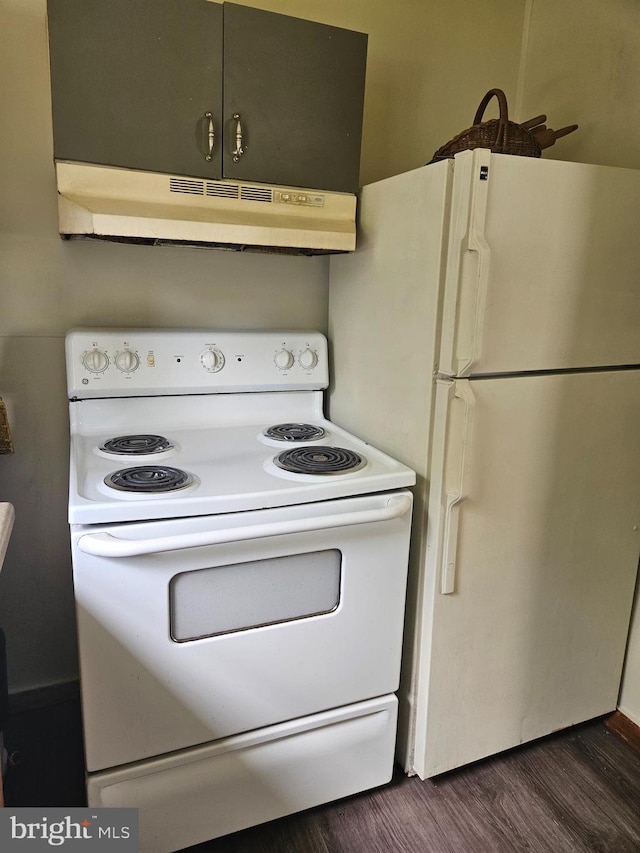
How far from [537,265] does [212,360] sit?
88 centimetres

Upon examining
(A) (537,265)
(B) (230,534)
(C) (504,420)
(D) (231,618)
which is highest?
(A) (537,265)

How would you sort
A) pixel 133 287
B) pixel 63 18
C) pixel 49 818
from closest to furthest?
pixel 49 818 → pixel 63 18 → pixel 133 287

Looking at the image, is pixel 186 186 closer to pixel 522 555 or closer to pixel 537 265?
pixel 537 265

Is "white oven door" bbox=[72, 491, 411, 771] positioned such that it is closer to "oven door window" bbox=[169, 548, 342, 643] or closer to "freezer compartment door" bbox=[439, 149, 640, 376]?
"oven door window" bbox=[169, 548, 342, 643]

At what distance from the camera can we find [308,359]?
180cm

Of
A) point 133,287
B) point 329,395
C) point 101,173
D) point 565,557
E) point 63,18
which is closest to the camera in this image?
point 63,18

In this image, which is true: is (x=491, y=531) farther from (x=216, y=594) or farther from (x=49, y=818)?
(x=49, y=818)

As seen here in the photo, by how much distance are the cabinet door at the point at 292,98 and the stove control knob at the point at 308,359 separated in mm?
471

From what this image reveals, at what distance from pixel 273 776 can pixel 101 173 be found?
1420 millimetres

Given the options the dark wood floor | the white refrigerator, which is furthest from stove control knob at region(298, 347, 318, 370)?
the dark wood floor

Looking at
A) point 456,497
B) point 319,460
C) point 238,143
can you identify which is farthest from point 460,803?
point 238,143

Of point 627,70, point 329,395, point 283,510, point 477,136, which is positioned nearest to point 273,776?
point 283,510

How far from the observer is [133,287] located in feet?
5.55

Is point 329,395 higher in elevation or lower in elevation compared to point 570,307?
lower
